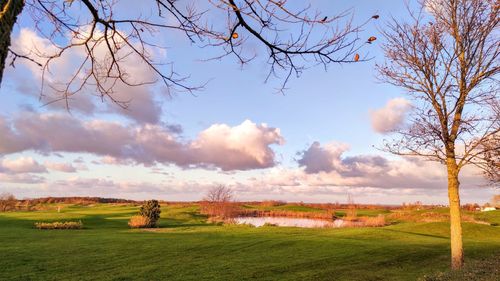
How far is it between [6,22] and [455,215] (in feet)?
47.1

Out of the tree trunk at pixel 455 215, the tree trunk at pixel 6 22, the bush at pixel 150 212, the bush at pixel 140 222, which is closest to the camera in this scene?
the tree trunk at pixel 6 22

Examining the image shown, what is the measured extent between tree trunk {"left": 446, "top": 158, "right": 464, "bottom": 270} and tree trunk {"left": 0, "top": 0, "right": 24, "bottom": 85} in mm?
13994

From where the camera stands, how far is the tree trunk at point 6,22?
3.52 meters

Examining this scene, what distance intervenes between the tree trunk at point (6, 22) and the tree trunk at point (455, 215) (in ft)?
45.9

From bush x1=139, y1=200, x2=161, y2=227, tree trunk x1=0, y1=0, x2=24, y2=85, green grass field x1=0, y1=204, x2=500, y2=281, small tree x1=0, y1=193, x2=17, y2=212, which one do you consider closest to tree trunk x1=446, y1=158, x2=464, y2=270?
green grass field x1=0, y1=204, x2=500, y2=281

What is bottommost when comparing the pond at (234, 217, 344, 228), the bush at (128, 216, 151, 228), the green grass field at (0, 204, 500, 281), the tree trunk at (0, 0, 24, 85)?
the pond at (234, 217, 344, 228)

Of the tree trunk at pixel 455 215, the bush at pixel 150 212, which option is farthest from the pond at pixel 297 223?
the tree trunk at pixel 455 215

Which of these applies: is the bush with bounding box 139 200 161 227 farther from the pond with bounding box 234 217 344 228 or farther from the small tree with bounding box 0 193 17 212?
the small tree with bounding box 0 193 17 212

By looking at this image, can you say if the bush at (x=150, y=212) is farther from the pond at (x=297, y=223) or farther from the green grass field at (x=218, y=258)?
the green grass field at (x=218, y=258)

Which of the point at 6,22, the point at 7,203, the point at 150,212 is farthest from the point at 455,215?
the point at 7,203

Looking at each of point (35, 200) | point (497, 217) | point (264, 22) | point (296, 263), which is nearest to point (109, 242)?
point (296, 263)

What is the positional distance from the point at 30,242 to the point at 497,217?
52.6 metres

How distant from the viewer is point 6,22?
3.58 m

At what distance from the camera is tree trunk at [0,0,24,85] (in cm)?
352
